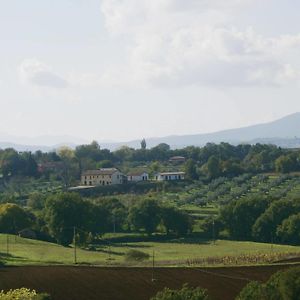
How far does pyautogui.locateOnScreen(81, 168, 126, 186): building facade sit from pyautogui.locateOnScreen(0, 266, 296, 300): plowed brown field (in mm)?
73971

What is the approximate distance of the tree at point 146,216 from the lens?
76.6m

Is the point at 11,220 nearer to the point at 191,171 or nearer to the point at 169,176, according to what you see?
the point at 169,176

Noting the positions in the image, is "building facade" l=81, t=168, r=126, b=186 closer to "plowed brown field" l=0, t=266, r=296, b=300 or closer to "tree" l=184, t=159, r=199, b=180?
"tree" l=184, t=159, r=199, b=180

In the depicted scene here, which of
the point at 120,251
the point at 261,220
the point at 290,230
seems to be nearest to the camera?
the point at 120,251

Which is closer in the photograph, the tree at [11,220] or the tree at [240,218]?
the tree at [11,220]

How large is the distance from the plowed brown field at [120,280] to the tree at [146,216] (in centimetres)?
3033

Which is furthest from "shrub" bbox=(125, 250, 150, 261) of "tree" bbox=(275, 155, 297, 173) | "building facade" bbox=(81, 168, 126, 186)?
"tree" bbox=(275, 155, 297, 173)

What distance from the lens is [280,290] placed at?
32750 mm

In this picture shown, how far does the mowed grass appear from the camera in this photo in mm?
51094

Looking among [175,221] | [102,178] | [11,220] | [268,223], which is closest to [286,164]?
[102,178]

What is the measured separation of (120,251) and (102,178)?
5894cm

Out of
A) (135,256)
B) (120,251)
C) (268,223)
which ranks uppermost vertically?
(268,223)

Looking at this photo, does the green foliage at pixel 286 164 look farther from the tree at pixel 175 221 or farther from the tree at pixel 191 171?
the tree at pixel 175 221

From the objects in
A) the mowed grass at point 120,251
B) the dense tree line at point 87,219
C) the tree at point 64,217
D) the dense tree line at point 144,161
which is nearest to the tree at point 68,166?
the dense tree line at point 144,161
